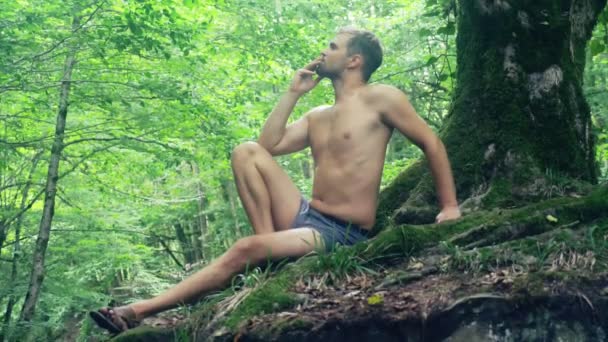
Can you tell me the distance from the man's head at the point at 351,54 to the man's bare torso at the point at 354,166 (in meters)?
0.27

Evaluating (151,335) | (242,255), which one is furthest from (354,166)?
(151,335)

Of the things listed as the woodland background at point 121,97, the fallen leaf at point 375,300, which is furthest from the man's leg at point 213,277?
the woodland background at point 121,97

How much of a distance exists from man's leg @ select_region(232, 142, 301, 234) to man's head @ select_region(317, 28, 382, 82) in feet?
2.63

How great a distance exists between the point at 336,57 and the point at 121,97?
4.51 meters

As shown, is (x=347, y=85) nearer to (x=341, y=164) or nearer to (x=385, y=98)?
(x=385, y=98)

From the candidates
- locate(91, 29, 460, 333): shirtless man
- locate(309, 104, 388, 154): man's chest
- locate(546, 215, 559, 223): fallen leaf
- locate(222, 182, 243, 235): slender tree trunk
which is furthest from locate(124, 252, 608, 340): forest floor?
locate(222, 182, 243, 235): slender tree trunk

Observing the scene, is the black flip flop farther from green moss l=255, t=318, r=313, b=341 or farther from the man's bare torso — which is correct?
the man's bare torso

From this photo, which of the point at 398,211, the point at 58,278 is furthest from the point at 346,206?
the point at 58,278

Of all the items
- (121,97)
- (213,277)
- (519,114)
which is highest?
(121,97)

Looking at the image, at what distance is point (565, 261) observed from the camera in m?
3.02

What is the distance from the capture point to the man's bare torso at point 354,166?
405 cm

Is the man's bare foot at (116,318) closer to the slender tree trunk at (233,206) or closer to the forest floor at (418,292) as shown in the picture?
the forest floor at (418,292)

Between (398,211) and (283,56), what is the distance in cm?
491

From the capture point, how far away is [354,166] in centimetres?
405
